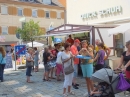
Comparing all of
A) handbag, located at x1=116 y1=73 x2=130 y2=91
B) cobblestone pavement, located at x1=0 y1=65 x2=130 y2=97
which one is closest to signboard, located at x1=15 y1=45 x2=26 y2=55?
cobblestone pavement, located at x1=0 y1=65 x2=130 y2=97

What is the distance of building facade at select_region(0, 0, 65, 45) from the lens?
34188 mm

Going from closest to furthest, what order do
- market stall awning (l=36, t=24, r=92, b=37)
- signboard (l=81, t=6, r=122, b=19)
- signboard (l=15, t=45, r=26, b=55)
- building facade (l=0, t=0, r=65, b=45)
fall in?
market stall awning (l=36, t=24, r=92, b=37) → signboard (l=81, t=6, r=122, b=19) → signboard (l=15, t=45, r=26, b=55) → building facade (l=0, t=0, r=65, b=45)

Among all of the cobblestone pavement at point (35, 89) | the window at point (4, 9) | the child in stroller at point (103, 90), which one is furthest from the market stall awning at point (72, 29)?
the window at point (4, 9)

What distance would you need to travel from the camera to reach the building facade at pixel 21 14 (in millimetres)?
34188

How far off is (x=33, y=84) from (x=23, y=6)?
2892cm

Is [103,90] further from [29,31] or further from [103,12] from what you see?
[29,31]

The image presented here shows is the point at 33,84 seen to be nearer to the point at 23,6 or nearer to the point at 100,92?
the point at 100,92

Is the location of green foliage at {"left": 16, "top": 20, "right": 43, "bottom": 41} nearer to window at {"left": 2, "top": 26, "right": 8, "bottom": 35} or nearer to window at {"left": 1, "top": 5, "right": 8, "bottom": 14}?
window at {"left": 2, "top": 26, "right": 8, "bottom": 35}

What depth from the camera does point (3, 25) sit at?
34.1 metres

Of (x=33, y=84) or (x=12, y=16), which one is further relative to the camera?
(x=12, y=16)

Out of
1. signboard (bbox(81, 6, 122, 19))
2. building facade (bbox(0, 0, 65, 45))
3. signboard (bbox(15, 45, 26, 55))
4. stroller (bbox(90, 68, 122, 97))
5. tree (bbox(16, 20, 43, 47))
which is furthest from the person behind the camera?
building facade (bbox(0, 0, 65, 45))

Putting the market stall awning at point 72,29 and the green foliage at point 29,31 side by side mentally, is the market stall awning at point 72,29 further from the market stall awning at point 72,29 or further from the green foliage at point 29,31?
the green foliage at point 29,31

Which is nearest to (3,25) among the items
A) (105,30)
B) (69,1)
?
(69,1)

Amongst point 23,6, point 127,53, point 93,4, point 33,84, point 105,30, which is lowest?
point 33,84
